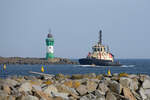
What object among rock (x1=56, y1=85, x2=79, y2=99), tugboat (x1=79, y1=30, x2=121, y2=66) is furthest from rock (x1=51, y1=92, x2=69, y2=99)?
tugboat (x1=79, y1=30, x2=121, y2=66)

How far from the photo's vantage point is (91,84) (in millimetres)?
15547

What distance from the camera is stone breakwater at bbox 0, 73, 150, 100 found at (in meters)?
13.7

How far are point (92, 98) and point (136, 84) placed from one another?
308 centimetres

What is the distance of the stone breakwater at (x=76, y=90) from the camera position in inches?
540

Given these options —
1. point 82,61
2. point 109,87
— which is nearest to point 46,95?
point 109,87

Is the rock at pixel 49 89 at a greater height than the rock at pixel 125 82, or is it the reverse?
the rock at pixel 125 82

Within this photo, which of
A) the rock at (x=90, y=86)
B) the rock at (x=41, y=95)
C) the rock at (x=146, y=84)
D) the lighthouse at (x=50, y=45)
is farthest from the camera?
the lighthouse at (x=50, y=45)

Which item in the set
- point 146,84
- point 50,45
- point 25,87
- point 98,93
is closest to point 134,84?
point 146,84

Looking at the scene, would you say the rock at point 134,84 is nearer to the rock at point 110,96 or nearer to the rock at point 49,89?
the rock at point 110,96

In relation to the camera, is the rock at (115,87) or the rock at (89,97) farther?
the rock at (115,87)

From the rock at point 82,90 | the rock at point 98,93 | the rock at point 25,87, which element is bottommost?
the rock at point 98,93

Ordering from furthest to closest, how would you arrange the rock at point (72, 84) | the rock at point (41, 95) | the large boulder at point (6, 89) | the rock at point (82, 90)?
the rock at point (72, 84)
the rock at point (82, 90)
the large boulder at point (6, 89)
the rock at point (41, 95)

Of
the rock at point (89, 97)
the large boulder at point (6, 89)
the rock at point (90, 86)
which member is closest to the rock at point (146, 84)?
the rock at point (90, 86)

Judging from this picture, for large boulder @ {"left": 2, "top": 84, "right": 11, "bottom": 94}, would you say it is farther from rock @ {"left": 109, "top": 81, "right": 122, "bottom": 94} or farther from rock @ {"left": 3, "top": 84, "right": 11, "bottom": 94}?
rock @ {"left": 109, "top": 81, "right": 122, "bottom": 94}
